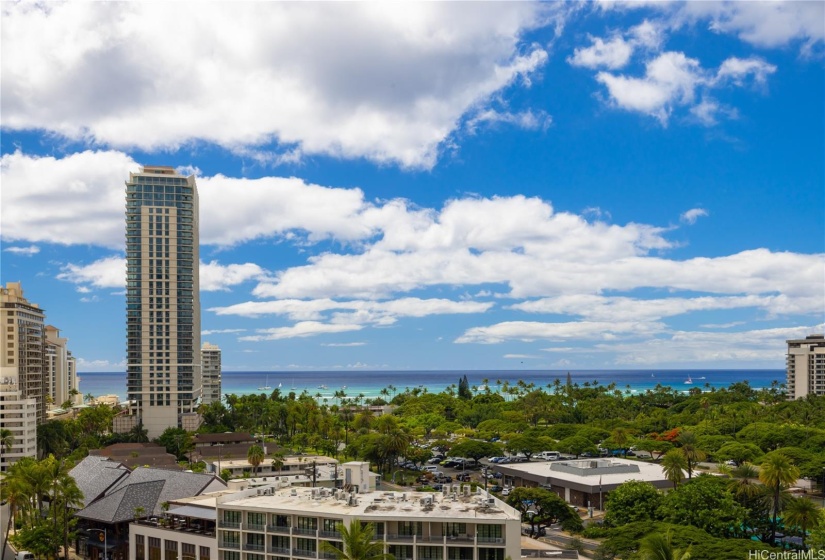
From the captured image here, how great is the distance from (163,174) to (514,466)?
95889 mm

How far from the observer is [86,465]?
298ft

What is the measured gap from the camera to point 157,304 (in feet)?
513

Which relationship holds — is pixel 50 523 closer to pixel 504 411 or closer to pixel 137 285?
pixel 137 285

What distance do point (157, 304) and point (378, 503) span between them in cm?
10704

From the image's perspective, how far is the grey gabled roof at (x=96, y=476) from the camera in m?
81.5

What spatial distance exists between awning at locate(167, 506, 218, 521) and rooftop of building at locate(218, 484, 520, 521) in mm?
2567

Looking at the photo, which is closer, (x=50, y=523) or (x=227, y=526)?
(x=227, y=526)

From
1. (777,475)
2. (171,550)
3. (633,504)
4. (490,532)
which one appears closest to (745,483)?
(777,475)

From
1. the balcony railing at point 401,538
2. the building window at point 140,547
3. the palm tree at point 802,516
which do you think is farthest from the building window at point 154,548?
the palm tree at point 802,516

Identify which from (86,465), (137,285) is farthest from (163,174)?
(86,465)

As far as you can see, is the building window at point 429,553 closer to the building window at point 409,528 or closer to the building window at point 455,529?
the building window at point 409,528

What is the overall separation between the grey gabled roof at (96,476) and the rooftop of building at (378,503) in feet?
75.8

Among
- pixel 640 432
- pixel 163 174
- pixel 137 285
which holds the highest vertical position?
pixel 163 174

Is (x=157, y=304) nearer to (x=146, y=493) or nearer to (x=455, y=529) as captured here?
(x=146, y=493)
